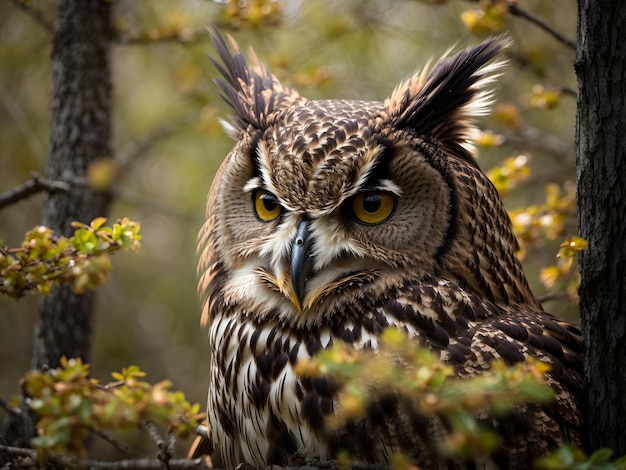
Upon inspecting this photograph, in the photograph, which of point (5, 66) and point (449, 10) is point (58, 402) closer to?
point (5, 66)

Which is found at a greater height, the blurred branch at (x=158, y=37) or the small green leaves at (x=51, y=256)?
the blurred branch at (x=158, y=37)

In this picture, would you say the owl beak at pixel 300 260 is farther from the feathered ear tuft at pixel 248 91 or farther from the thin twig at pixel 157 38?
the thin twig at pixel 157 38

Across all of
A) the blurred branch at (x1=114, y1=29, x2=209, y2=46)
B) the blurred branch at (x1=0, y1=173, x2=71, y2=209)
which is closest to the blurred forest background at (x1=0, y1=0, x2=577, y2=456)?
the blurred branch at (x1=114, y1=29, x2=209, y2=46)

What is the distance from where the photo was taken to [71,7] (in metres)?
3.10

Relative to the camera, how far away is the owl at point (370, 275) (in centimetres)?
201

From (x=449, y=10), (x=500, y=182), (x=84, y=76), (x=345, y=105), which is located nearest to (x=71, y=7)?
(x=84, y=76)

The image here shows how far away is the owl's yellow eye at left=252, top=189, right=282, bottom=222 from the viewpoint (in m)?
2.25

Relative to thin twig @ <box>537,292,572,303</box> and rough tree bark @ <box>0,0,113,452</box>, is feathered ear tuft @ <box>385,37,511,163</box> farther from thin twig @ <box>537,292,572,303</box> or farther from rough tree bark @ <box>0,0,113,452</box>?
rough tree bark @ <box>0,0,113,452</box>

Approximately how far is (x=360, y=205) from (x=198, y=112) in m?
2.42

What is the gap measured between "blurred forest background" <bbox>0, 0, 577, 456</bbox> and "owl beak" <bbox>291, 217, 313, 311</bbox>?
1.09 m

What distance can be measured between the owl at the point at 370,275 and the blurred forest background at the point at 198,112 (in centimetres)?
56

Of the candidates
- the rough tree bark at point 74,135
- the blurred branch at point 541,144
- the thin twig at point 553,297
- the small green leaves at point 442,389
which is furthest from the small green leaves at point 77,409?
the blurred branch at point 541,144

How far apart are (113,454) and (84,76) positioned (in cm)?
392

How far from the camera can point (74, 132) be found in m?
3.06
